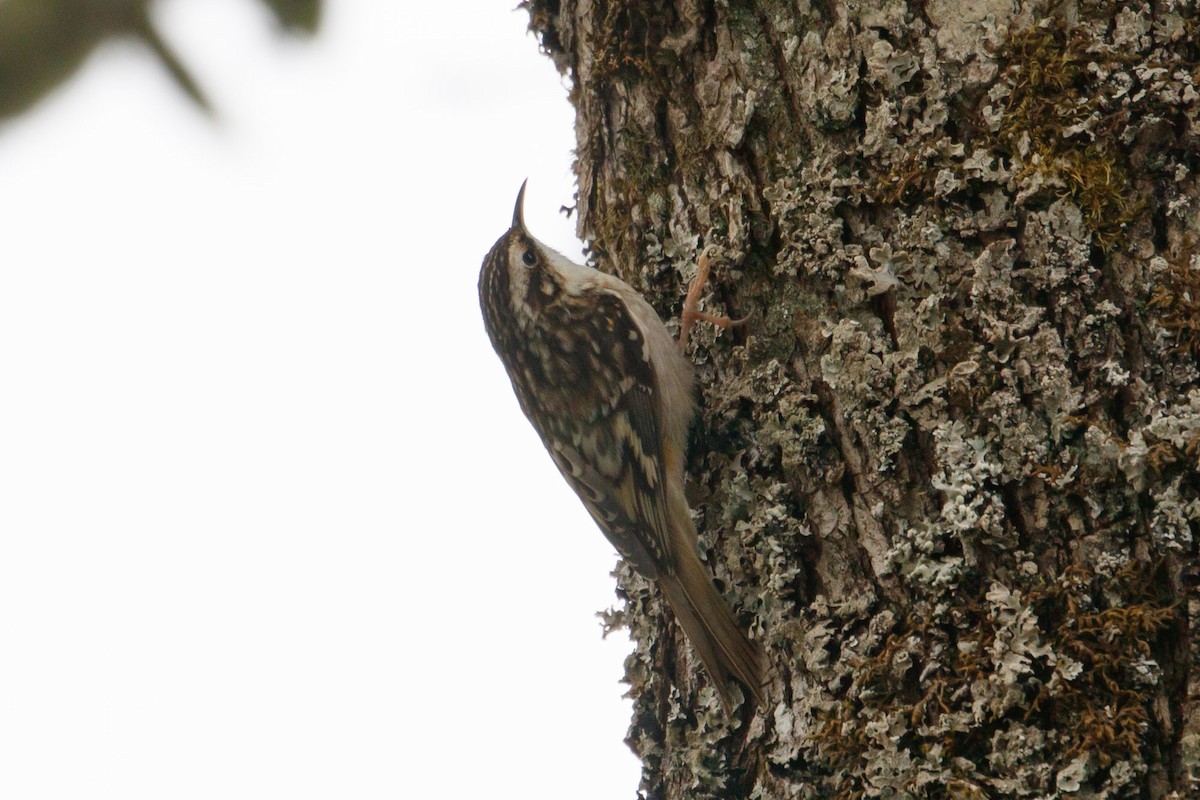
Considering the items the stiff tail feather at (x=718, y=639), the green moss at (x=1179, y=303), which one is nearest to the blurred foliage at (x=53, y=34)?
the stiff tail feather at (x=718, y=639)

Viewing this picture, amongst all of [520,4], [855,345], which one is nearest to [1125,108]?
[855,345]

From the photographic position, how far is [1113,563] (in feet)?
5.03

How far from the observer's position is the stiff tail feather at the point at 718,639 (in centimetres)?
194

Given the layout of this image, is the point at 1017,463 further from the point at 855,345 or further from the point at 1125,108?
the point at 1125,108

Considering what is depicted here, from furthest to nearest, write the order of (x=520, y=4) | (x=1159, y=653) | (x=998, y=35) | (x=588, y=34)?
(x=520, y=4)
(x=588, y=34)
(x=998, y=35)
(x=1159, y=653)

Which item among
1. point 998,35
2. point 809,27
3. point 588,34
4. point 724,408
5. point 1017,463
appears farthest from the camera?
point 588,34

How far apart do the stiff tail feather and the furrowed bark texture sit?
0.04 metres

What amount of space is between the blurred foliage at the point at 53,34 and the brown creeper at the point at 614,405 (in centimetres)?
84

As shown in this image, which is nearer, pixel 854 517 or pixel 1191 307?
pixel 1191 307

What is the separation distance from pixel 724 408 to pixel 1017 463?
608 mm

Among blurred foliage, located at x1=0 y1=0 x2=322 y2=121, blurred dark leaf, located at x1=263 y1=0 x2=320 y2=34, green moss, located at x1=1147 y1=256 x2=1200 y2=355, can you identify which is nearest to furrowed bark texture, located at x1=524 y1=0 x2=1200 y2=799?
green moss, located at x1=1147 y1=256 x2=1200 y2=355

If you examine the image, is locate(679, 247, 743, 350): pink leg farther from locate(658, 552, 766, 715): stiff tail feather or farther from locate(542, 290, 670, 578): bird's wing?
locate(658, 552, 766, 715): stiff tail feather

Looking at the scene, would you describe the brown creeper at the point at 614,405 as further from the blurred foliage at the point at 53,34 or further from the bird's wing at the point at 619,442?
the blurred foliage at the point at 53,34

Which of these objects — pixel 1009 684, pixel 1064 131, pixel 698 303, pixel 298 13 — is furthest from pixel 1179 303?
pixel 298 13
